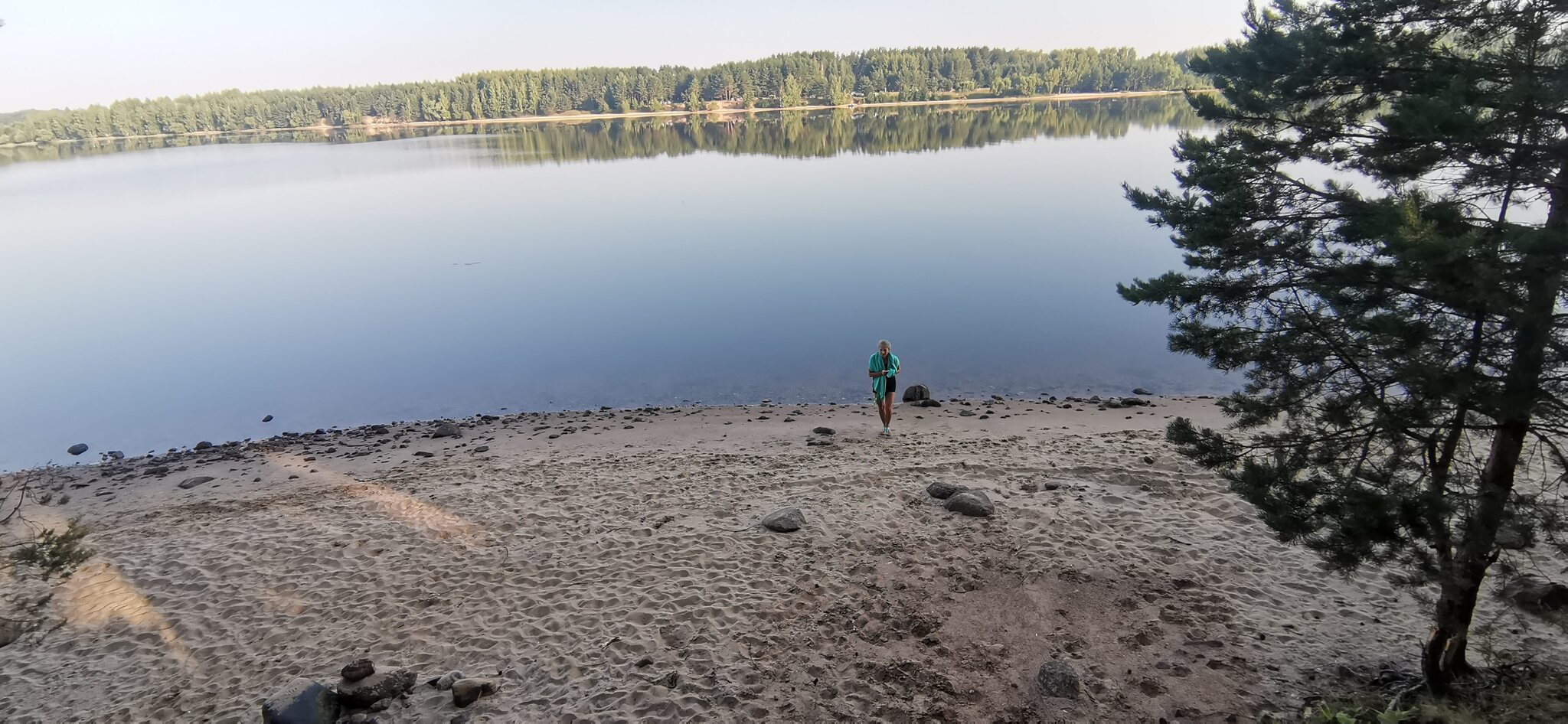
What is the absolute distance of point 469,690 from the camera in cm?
657

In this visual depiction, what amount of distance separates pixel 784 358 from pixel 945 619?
530 inches

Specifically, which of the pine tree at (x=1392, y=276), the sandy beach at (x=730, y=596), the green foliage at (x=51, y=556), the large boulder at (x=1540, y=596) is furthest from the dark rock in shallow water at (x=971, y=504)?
the green foliage at (x=51, y=556)

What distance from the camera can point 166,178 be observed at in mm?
74000

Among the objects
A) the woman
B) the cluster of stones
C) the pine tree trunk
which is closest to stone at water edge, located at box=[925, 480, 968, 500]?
the woman

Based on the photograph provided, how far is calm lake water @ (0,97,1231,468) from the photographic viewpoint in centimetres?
1912

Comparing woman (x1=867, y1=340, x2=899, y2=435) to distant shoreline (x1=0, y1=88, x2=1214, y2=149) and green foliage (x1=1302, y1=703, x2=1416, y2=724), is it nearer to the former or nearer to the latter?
green foliage (x1=1302, y1=703, x2=1416, y2=724)

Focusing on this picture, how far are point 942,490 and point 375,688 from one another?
7.00 m

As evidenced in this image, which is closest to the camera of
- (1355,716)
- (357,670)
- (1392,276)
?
(1392,276)

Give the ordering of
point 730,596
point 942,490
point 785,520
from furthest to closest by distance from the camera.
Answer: point 942,490
point 785,520
point 730,596

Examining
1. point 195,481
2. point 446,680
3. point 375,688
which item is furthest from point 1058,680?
point 195,481

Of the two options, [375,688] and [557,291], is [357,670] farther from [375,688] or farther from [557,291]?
[557,291]

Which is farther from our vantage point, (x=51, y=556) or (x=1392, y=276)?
(x=51, y=556)

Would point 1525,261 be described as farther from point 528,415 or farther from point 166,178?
point 166,178

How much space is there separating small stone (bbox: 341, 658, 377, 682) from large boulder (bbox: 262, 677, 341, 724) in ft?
1.02
